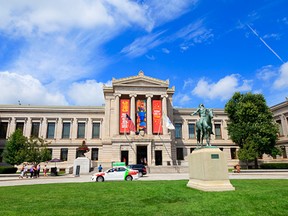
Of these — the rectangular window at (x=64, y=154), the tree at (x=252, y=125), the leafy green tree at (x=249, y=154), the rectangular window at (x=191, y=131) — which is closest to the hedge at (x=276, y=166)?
the tree at (x=252, y=125)

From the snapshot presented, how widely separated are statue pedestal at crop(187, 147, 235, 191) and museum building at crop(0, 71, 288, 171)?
33.3 metres

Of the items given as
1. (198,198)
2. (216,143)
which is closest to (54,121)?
(216,143)

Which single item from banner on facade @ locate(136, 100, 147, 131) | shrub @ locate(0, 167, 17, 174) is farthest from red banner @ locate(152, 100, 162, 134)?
shrub @ locate(0, 167, 17, 174)

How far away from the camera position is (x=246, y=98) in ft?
148

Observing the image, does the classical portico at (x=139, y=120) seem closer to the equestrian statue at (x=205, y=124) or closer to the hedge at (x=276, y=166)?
the hedge at (x=276, y=166)

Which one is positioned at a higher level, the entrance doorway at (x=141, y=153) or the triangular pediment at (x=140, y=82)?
the triangular pediment at (x=140, y=82)

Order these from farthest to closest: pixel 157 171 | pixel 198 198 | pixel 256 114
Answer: pixel 256 114
pixel 157 171
pixel 198 198

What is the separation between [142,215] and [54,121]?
2023 inches

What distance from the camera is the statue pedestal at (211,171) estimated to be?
11.7m

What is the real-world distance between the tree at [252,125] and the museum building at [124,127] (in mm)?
9191

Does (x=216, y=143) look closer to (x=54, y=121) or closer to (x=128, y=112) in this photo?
(x=128, y=112)

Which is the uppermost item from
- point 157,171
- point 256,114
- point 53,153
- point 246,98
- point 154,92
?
point 154,92

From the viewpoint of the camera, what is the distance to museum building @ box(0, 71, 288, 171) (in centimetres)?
4691

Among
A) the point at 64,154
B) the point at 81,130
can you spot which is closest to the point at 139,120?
the point at 81,130
